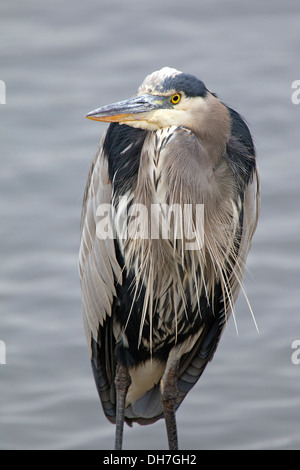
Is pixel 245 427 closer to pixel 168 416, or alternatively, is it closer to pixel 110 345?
pixel 168 416

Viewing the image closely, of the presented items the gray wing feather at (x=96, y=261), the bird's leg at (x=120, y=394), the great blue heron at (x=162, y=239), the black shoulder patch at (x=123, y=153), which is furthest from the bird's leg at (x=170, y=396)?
the black shoulder patch at (x=123, y=153)

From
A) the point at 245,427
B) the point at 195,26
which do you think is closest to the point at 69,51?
the point at 195,26

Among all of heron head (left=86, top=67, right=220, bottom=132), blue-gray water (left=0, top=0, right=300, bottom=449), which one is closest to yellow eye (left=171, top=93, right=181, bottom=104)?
heron head (left=86, top=67, right=220, bottom=132)

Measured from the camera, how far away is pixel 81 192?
5.95 metres

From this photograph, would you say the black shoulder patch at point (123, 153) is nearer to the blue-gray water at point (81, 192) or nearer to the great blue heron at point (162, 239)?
the great blue heron at point (162, 239)

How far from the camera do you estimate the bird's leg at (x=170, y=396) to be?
13.9ft

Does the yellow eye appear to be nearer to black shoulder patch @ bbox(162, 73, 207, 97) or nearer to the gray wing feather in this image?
black shoulder patch @ bbox(162, 73, 207, 97)

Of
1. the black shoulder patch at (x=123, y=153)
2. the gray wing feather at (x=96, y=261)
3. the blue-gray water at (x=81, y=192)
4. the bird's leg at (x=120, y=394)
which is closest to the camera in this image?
the black shoulder patch at (x=123, y=153)

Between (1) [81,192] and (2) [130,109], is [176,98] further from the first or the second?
(1) [81,192]

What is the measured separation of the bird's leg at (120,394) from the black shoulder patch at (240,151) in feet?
3.04

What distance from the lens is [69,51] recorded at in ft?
22.8

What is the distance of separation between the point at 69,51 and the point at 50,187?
54.0 inches

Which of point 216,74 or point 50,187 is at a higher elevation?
point 216,74

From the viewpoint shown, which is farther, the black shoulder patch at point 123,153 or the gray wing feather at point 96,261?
the gray wing feather at point 96,261
